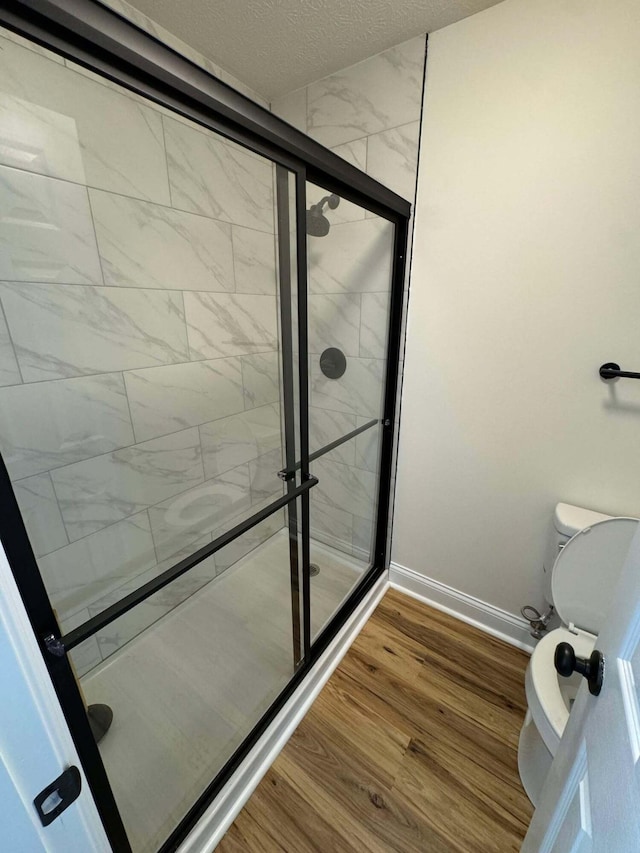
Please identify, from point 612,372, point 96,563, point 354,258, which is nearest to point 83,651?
point 96,563

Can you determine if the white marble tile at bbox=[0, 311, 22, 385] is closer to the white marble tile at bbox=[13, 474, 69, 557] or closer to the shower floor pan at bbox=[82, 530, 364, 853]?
the white marble tile at bbox=[13, 474, 69, 557]

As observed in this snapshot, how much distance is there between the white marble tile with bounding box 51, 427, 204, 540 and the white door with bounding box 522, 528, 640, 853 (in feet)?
4.79

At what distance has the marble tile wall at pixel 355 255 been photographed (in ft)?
4.36

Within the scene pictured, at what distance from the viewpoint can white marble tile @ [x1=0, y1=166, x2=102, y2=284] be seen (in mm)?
1000

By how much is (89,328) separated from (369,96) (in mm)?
1344

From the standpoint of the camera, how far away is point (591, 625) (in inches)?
44.7

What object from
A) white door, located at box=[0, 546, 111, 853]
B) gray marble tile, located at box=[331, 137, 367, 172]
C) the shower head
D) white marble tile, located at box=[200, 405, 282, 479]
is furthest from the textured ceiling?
white door, located at box=[0, 546, 111, 853]

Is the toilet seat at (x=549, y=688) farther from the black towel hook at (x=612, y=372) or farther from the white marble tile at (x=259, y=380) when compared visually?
the white marble tile at (x=259, y=380)

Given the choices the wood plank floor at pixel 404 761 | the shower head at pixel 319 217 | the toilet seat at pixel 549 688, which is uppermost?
the shower head at pixel 319 217

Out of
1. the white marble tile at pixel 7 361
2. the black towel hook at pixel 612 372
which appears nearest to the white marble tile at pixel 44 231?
the white marble tile at pixel 7 361

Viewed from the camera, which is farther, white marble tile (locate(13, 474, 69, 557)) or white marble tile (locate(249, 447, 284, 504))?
white marble tile (locate(249, 447, 284, 504))

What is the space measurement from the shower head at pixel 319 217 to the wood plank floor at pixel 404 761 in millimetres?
1709

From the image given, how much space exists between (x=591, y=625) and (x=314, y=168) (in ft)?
5.21

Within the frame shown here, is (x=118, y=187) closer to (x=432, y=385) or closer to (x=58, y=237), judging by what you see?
(x=58, y=237)
